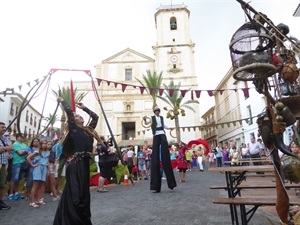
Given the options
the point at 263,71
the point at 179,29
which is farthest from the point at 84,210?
the point at 179,29

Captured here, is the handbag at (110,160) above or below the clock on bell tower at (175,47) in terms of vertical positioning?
below

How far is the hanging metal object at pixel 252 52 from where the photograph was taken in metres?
2.27

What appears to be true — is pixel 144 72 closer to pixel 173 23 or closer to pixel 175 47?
pixel 175 47

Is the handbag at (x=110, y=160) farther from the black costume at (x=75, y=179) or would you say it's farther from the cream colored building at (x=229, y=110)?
the cream colored building at (x=229, y=110)

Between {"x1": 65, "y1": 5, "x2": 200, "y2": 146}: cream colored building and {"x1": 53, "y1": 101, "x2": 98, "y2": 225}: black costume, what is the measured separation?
3506 centimetres

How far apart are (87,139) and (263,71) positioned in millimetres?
2751

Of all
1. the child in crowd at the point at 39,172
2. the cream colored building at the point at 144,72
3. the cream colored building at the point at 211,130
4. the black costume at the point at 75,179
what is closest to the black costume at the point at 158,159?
the child in crowd at the point at 39,172

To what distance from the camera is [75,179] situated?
3.65 meters

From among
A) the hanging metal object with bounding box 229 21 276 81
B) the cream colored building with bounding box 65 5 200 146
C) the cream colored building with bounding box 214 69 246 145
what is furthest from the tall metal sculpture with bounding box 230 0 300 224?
the cream colored building with bounding box 65 5 200 146

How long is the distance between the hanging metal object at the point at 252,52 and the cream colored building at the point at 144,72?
36667mm

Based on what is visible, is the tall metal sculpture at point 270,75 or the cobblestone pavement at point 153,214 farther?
the cobblestone pavement at point 153,214

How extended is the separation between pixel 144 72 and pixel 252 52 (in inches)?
1567

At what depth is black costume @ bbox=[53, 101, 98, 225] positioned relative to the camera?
3.50m

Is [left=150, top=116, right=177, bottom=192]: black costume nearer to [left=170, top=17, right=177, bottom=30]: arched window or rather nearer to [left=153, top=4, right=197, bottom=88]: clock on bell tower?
[left=153, top=4, right=197, bottom=88]: clock on bell tower
